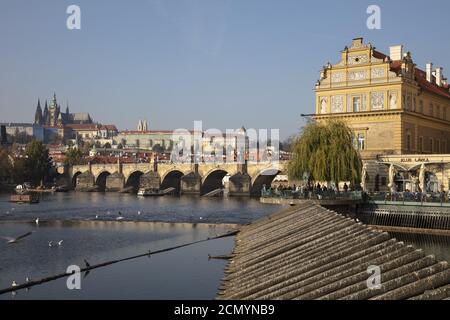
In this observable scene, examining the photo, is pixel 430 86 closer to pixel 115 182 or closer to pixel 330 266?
pixel 330 266

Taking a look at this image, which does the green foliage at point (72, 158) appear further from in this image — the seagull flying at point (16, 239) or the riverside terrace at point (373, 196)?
the riverside terrace at point (373, 196)

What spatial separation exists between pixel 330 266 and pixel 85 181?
134m

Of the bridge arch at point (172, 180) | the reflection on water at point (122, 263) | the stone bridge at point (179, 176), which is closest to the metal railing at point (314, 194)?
the reflection on water at point (122, 263)

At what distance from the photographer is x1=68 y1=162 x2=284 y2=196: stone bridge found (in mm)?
113375

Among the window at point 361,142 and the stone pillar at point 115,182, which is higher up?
the window at point 361,142

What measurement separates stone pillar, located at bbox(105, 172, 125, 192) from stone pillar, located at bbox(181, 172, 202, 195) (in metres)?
21.0

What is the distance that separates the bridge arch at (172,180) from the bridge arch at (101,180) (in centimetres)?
1958

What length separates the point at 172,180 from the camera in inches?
5349

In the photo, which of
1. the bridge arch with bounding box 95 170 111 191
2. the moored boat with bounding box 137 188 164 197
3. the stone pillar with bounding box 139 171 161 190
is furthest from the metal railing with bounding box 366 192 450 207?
the bridge arch with bounding box 95 170 111 191

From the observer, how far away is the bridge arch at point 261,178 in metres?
111

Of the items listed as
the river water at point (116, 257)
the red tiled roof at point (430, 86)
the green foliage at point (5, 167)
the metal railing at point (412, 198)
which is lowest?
the river water at point (116, 257)

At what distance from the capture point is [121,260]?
109 feet

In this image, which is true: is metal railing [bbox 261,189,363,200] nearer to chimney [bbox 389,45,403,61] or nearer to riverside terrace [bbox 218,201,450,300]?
riverside terrace [bbox 218,201,450,300]
